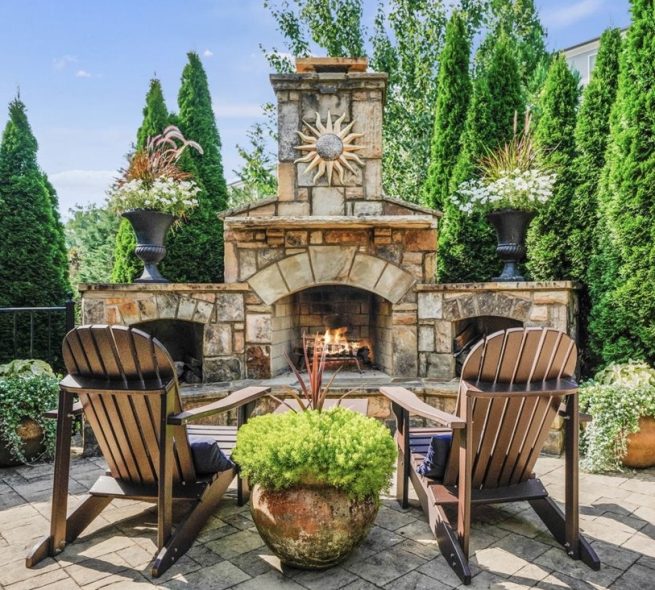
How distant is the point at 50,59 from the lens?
5.91 meters

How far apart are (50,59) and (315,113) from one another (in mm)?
3886

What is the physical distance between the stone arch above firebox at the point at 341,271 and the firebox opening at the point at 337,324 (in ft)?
1.15

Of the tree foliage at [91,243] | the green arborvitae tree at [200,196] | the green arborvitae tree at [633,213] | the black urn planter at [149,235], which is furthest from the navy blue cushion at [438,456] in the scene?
the tree foliage at [91,243]

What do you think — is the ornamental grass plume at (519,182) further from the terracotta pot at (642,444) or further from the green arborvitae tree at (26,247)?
the green arborvitae tree at (26,247)

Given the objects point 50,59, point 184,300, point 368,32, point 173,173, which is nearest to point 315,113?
point 173,173

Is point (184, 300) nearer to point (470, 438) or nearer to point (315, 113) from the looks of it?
point (315, 113)

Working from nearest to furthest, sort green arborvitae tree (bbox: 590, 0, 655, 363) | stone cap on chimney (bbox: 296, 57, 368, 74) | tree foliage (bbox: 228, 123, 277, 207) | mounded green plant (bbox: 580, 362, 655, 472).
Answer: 1. mounded green plant (bbox: 580, 362, 655, 472)
2. green arborvitae tree (bbox: 590, 0, 655, 363)
3. stone cap on chimney (bbox: 296, 57, 368, 74)
4. tree foliage (bbox: 228, 123, 277, 207)

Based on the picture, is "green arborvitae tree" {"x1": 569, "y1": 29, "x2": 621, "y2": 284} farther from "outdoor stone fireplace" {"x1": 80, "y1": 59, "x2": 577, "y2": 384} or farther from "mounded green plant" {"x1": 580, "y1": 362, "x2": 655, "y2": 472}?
"mounded green plant" {"x1": 580, "y1": 362, "x2": 655, "y2": 472}

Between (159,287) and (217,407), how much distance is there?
2.05 meters

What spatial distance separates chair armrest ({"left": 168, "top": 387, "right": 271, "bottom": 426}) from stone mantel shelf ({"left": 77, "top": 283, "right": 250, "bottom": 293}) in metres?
1.61

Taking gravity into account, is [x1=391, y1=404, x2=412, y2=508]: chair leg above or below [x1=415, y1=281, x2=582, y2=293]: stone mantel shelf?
below

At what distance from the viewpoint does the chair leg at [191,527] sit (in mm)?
1955

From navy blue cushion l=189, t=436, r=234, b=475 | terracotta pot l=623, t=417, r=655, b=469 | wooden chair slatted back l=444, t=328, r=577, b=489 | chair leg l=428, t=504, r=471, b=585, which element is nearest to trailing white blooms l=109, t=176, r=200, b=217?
navy blue cushion l=189, t=436, r=234, b=475

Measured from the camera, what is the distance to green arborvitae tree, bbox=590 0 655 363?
353 cm
